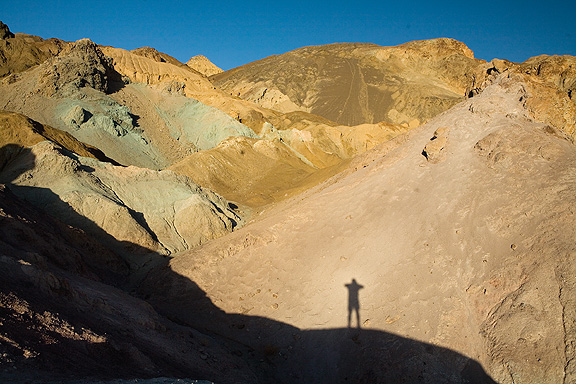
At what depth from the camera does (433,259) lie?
902cm

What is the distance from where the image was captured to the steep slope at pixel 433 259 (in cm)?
698

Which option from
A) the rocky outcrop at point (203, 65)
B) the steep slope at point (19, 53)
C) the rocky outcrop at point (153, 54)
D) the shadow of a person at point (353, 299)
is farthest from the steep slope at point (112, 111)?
the rocky outcrop at point (203, 65)

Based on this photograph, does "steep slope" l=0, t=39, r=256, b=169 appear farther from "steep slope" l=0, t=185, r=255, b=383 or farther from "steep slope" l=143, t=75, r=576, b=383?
"steep slope" l=143, t=75, r=576, b=383

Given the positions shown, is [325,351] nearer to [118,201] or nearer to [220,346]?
[220,346]

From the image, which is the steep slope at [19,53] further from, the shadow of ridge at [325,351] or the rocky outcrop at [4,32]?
the shadow of ridge at [325,351]

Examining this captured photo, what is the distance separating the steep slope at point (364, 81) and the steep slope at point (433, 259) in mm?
48169

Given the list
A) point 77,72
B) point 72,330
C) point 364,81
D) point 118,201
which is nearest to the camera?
point 72,330

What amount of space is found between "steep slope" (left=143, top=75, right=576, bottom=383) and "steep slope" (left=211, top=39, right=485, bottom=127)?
48.2 meters

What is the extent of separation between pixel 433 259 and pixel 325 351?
3118mm

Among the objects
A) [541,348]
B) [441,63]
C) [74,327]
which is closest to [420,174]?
[541,348]

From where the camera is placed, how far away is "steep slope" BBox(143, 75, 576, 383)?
6980 millimetres

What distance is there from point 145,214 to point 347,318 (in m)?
10.5

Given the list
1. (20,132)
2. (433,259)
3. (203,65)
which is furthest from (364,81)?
(433,259)

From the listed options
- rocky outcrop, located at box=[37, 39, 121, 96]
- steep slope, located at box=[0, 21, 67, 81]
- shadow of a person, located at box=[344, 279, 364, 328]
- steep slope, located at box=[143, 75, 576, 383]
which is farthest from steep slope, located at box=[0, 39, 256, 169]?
shadow of a person, located at box=[344, 279, 364, 328]
